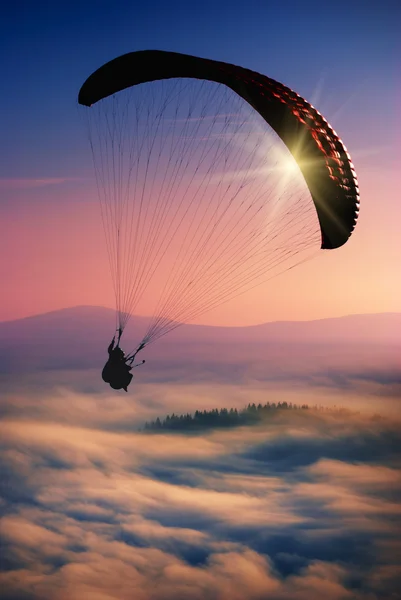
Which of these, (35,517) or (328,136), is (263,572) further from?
(328,136)

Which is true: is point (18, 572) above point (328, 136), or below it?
below

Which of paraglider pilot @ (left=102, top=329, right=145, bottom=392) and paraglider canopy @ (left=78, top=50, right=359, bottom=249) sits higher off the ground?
paraglider canopy @ (left=78, top=50, right=359, bottom=249)

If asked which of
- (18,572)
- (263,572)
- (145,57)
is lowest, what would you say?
(18,572)

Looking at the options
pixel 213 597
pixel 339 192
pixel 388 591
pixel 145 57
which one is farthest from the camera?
pixel 213 597

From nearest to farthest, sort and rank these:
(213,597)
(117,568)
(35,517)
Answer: (213,597)
(117,568)
(35,517)

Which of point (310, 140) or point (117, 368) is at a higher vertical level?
point (310, 140)

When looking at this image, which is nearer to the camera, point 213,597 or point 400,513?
point 213,597

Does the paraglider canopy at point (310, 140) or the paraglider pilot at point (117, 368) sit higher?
the paraglider canopy at point (310, 140)

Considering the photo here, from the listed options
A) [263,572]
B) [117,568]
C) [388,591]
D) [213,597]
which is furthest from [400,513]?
[117,568]
